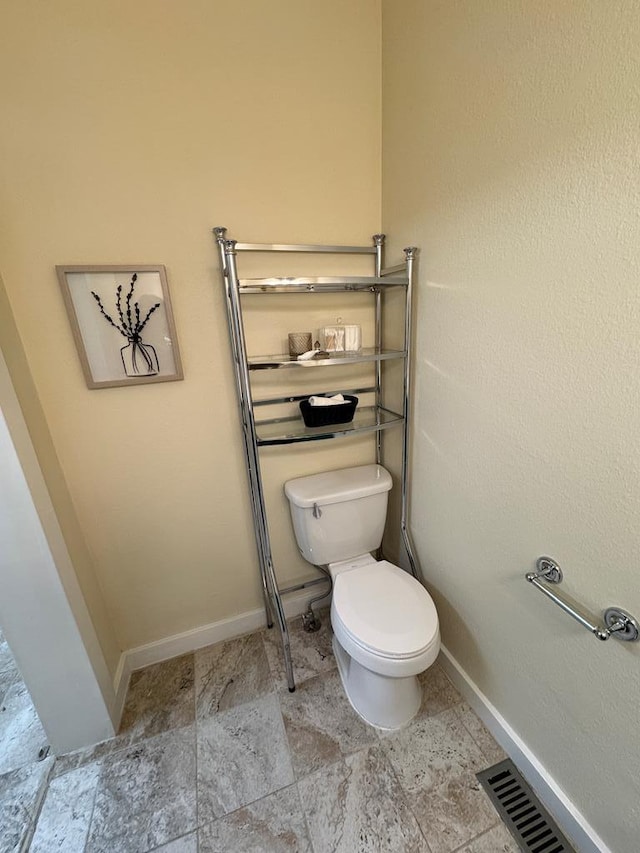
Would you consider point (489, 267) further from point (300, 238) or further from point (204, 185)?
point (204, 185)

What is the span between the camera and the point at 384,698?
123 cm

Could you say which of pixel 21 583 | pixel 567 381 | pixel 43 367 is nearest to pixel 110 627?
pixel 21 583

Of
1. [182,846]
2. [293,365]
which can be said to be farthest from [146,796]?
[293,365]

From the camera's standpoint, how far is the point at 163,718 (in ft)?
4.31

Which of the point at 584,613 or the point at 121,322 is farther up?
the point at 121,322

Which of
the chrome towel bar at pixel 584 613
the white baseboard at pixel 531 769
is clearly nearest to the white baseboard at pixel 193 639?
the white baseboard at pixel 531 769

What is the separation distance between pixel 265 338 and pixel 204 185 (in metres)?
0.53

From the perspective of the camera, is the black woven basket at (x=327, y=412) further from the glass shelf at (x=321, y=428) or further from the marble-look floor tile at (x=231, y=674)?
the marble-look floor tile at (x=231, y=674)

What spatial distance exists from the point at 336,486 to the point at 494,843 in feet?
3.64

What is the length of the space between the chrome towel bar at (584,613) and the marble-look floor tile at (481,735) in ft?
2.25

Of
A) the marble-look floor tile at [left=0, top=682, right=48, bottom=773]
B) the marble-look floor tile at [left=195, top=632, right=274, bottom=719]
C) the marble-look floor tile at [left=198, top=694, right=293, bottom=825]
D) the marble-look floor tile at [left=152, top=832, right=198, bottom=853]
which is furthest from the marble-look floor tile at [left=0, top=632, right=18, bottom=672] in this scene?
the marble-look floor tile at [left=152, top=832, right=198, bottom=853]

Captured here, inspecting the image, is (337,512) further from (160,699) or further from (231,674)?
(160,699)

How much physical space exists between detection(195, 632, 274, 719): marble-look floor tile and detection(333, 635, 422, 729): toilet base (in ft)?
1.22

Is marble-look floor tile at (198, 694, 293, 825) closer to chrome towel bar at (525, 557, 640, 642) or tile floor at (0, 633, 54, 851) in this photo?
tile floor at (0, 633, 54, 851)
